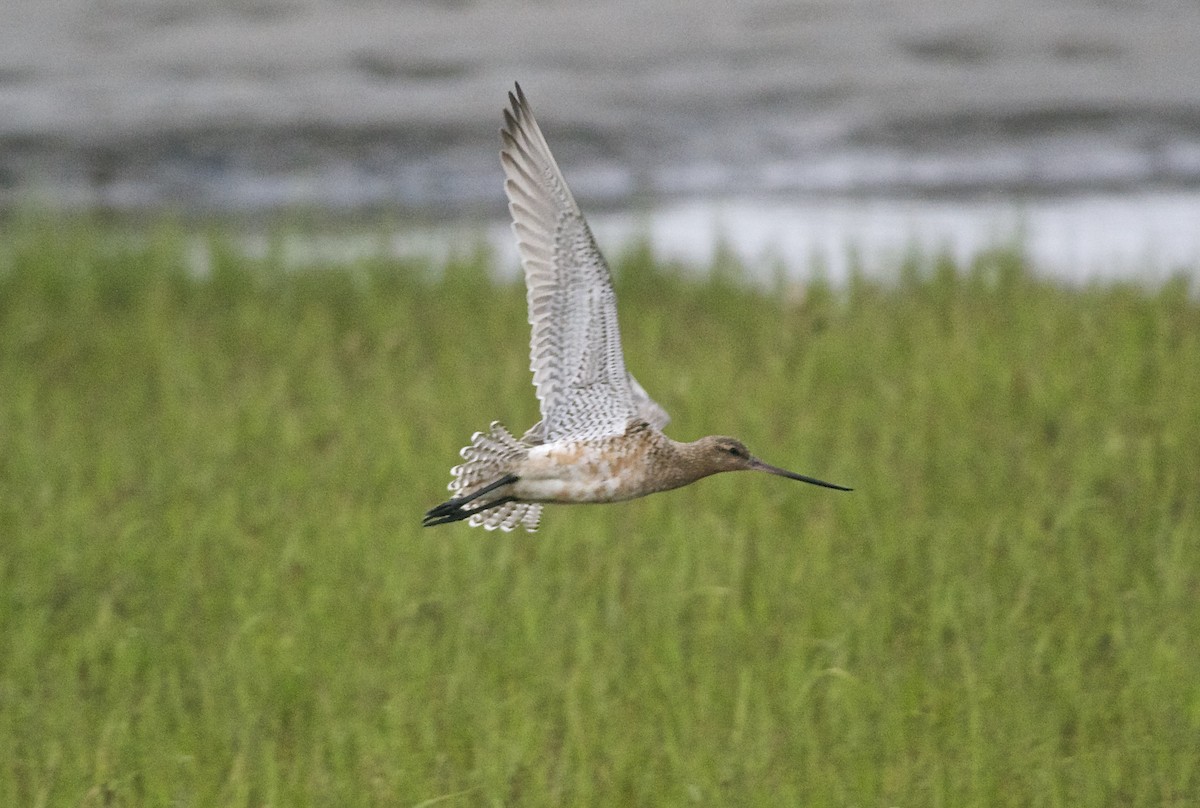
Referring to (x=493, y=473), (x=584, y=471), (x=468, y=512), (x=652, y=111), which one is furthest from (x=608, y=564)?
(x=652, y=111)

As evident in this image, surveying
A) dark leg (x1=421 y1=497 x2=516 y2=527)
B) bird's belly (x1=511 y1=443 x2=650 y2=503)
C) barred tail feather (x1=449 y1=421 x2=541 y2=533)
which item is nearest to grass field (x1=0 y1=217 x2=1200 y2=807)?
barred tail feather (x1=449 y1=421 x2=541 y2=533)

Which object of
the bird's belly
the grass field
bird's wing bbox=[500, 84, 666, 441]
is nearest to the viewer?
the bird's belly

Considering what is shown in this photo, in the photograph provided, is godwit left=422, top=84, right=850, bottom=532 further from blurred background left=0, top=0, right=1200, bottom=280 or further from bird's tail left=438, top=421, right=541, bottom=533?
blurred background left=0, top=0, right=1200, bottom=280

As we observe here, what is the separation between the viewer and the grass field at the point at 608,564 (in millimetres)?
3822

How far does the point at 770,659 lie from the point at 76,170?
Result: 6280 mm

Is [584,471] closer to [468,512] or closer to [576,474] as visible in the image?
[576,474]

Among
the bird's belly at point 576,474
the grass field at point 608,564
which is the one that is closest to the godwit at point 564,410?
the bird's belly at point 576,474

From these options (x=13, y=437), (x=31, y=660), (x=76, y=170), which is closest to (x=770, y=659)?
(x=31, y=660)

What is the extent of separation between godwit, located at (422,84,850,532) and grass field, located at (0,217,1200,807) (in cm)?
110

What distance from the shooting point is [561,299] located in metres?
2.86

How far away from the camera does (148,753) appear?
151 inches

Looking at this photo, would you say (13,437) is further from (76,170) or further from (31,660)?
(76,170)

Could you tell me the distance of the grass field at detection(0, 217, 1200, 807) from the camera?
3.82 metres

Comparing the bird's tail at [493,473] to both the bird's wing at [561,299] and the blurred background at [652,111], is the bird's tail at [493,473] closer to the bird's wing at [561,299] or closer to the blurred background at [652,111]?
the bird's wing at [561,299]
